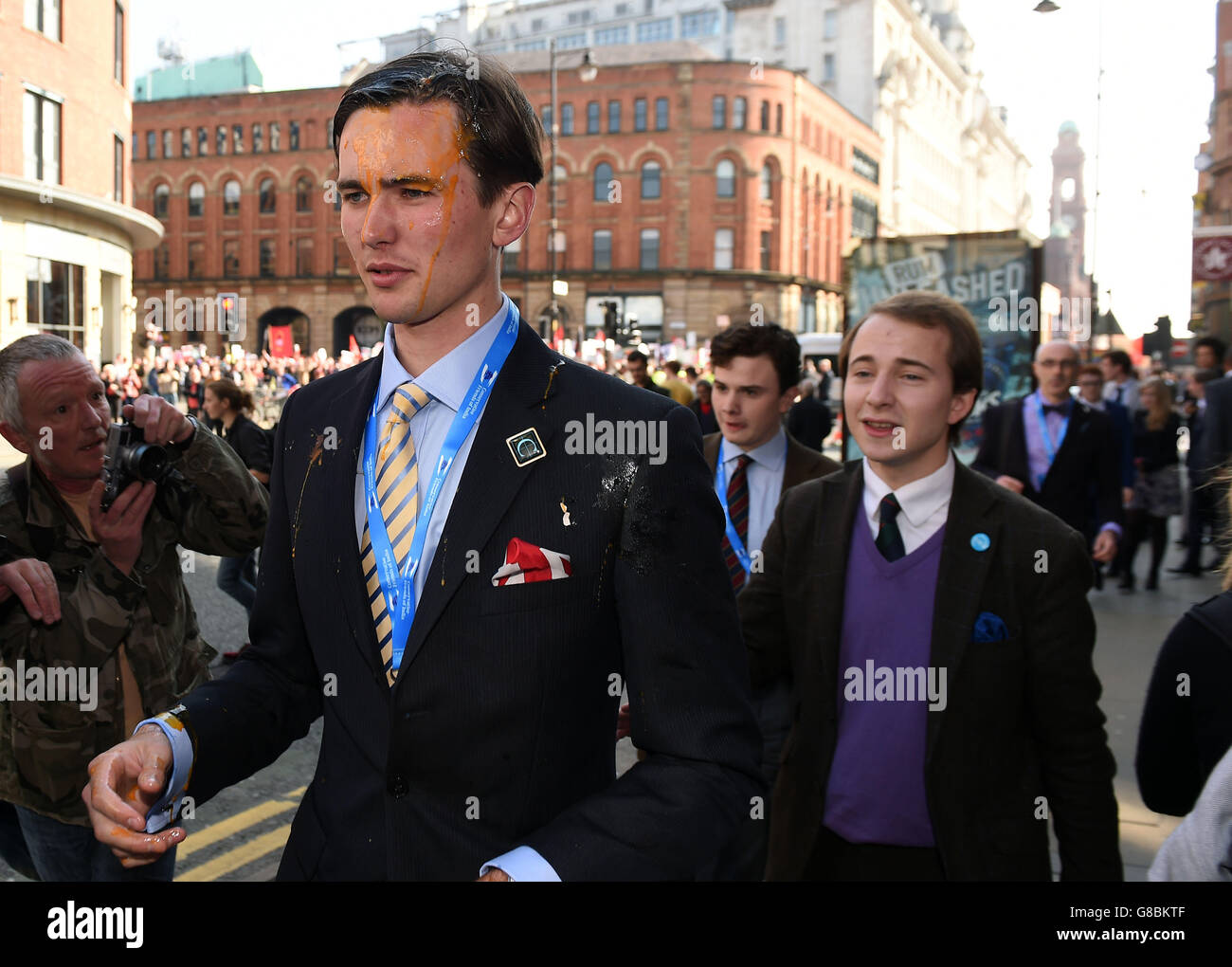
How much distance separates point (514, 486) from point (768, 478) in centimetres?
294

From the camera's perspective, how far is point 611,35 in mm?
92000

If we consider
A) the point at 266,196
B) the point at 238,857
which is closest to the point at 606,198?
the point at 266,196

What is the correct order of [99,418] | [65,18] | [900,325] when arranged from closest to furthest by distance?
[900,325], [99,418], [65,18]

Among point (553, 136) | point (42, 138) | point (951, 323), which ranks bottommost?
point (951, 323)

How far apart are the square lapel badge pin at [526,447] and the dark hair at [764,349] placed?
2.95 metres

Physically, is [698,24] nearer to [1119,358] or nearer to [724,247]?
[724,247]

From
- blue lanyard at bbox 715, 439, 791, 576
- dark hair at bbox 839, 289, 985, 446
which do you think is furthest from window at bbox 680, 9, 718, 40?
dark hair at bbox 839, 289, 985, 446

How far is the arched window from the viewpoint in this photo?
A: 211 ft

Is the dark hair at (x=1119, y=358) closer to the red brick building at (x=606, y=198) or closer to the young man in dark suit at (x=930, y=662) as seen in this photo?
the young man in dark suit at (x=930, y=662)

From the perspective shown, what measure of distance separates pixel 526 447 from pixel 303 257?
6618 cm

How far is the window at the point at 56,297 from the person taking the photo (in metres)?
26.0

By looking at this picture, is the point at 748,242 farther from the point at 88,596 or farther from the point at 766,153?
the point at 88,596
